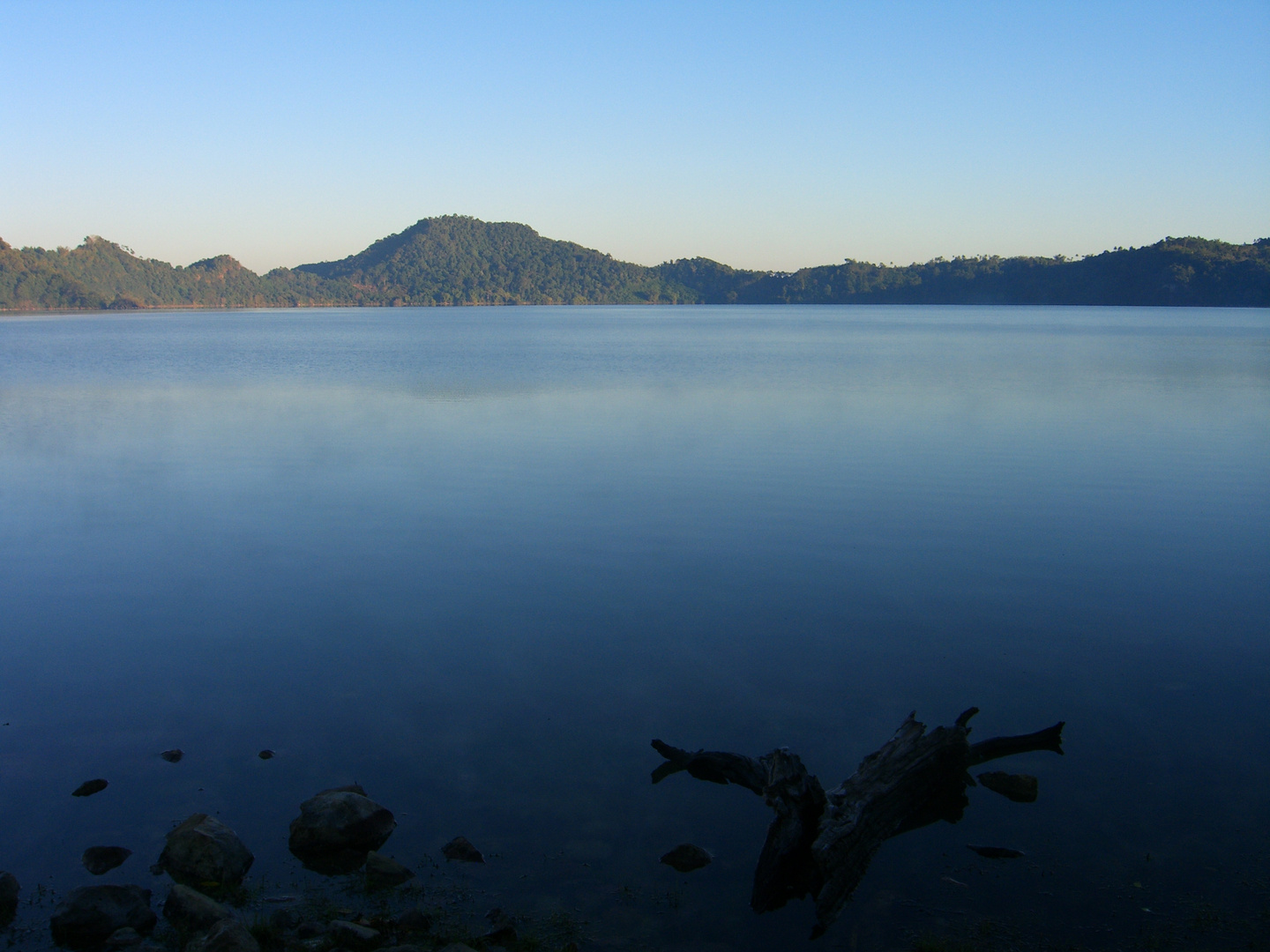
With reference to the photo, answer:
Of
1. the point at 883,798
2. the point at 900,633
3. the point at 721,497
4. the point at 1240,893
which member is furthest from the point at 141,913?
the point at 721,497

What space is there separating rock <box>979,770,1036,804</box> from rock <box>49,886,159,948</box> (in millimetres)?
4859

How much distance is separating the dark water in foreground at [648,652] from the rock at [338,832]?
13cm

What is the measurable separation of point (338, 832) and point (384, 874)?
437 millimetres

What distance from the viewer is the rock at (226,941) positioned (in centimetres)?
413

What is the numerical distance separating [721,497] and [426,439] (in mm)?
7799

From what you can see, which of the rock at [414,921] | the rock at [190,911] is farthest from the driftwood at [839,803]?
the rock at [190,911]

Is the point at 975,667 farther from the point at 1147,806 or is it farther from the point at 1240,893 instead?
the point at 1240,893

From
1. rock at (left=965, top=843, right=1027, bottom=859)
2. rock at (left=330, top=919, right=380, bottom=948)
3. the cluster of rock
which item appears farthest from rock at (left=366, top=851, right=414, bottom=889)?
rock at (left=965, top=843, right=1027, bottom=859)

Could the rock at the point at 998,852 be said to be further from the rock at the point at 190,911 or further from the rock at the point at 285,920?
the rock at the point at 190,911

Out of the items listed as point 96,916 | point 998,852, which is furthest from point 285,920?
point 998,852

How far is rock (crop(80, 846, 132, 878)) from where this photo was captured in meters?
5.08

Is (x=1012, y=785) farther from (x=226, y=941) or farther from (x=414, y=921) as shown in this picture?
(x=226, y=941)

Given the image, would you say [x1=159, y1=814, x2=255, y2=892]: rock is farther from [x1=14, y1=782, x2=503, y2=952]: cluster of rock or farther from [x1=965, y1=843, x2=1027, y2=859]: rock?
[x1=965, y1=843, x2=1027, y2=859]: rock

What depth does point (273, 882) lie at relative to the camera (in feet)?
16.4
